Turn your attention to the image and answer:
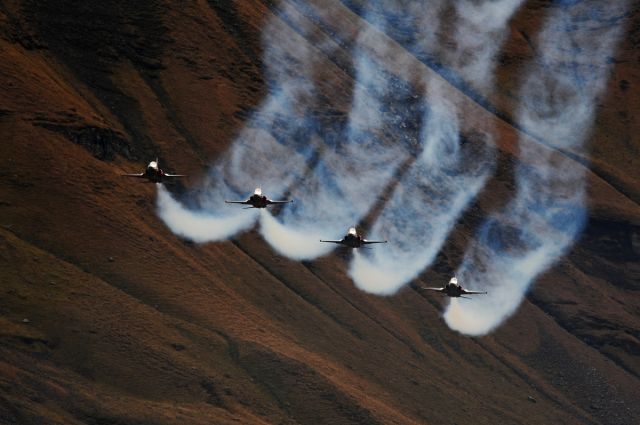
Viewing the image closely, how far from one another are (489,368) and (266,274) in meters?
23.6

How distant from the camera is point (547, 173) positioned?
505 ft

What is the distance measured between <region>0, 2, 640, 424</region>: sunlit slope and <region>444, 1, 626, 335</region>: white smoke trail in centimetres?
207

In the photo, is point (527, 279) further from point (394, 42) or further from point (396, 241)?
point (394, 42)

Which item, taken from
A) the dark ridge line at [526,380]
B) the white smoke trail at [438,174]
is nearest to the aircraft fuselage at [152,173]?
the white smoke trail at [438,174]

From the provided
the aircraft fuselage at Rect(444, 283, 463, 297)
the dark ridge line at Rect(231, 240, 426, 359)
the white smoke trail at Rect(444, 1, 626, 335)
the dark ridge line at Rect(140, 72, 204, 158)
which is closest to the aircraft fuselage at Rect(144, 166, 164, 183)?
the aircraft fuselage at Rect(444, 283, 463, 297)

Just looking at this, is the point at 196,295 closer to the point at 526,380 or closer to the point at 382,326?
the point at 382,326

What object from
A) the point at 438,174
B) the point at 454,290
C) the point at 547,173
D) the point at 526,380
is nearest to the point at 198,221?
the point at 454,290

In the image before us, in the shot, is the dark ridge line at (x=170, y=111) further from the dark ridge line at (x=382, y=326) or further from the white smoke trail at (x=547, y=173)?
the white smoke trail at (x=547, y=173)

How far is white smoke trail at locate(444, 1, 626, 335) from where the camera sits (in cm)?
13950

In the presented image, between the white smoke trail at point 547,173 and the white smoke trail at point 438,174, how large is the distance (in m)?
4.61

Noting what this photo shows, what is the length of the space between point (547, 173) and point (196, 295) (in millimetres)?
56533

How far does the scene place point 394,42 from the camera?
16900 cm

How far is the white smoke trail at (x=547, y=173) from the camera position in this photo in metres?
140

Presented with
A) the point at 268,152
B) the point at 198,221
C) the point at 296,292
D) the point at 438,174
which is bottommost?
the point at 296,292
